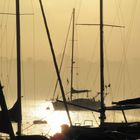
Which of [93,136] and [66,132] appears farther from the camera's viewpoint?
[66,132]

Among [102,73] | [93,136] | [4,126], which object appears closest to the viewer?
[4,126]

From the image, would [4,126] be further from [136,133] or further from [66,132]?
[136,133]

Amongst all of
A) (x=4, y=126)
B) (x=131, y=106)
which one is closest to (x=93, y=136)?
(x=4, y=126)

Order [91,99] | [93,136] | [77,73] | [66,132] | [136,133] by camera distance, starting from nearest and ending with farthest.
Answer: [93,136], [66,132], [136,133], [77,73], [91,99]

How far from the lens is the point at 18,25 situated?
37781 millimetres

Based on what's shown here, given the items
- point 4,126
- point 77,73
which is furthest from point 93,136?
point 77,73

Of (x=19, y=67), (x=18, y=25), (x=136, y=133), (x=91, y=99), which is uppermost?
(x=18, y=25)

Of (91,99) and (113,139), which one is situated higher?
(113,139)

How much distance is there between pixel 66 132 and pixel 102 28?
2501cm

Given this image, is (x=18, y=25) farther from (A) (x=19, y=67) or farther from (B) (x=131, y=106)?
(B) (x=131, y=106)

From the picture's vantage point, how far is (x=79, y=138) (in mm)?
25547

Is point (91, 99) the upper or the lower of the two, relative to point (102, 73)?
lower

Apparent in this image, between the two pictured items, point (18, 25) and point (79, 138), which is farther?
point (18, 25)

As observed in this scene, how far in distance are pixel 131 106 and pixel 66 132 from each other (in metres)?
7.31
